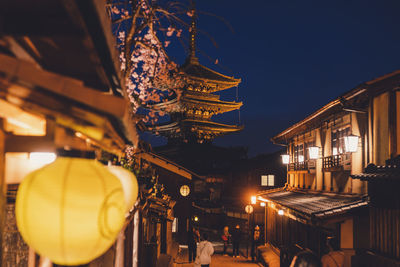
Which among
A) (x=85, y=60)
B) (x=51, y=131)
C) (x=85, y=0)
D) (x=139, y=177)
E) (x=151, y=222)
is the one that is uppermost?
(x=85, y=0)

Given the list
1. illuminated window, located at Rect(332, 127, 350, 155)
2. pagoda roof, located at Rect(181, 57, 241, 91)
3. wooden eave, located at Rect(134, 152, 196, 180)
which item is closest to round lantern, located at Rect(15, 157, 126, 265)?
illuminated window, located at Rect(332, 127, 350, 155)

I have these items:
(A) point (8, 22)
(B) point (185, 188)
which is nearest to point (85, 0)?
(A) point (8, 22)

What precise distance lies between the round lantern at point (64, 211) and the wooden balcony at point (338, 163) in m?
14.3

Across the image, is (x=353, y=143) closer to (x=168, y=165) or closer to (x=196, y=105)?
(x=168, y=165)

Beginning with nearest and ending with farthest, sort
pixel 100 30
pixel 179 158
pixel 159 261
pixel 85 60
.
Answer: pixel 100 30 → pixel 85 60 → pixel 159 261 → pixel 179 158

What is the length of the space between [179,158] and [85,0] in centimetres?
3996

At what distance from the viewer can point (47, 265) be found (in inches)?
183

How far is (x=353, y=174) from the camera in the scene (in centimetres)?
1346

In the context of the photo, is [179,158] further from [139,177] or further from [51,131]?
[51,131]

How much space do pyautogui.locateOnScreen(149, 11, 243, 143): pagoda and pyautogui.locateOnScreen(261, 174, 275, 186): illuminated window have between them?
22.7 ft

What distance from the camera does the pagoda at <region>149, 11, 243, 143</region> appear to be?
37875mm

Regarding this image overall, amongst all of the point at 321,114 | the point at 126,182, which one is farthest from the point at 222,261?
the point at 126,182

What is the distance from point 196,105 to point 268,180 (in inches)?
465

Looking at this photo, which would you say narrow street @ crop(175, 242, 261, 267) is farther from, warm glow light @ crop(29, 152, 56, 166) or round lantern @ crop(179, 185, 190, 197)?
warm glow light @ crop(29, 152, 56, 166)
